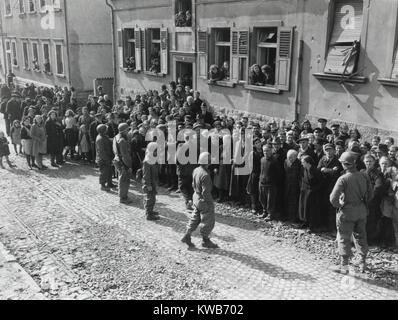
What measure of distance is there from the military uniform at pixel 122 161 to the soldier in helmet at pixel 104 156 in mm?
775

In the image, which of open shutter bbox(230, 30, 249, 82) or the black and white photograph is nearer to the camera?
the black and white photograph

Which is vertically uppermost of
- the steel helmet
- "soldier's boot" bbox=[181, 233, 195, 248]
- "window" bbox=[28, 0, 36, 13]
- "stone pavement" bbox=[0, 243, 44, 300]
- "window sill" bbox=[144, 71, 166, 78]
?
"window" bbox=[28, 0, 36, 13]

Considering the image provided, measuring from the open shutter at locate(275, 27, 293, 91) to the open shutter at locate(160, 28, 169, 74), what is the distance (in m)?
6.28

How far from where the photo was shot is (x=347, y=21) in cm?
1137

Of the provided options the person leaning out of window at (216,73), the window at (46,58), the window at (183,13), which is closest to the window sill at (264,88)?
the person leaning out of window at (216,73)

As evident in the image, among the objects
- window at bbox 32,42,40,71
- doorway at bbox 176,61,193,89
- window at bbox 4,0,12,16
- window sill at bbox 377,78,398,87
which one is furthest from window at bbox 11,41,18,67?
window sill at bbox 377,78,398,87

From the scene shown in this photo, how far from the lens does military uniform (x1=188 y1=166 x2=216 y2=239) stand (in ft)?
25.3

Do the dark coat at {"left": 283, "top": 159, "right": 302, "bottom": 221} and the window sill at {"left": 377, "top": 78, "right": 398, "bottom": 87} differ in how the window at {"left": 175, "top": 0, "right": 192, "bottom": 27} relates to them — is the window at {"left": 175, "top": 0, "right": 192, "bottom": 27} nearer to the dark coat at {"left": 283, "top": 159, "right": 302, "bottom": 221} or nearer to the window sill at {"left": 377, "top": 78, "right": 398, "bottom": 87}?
the window sill at {"left": 377, "top": 78, "right": 398, "bottom": 87}

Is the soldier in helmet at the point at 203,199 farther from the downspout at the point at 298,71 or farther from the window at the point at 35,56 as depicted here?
the window at the point at 35,56

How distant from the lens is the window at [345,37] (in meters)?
11.1

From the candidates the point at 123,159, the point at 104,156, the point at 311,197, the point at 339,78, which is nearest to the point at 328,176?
the point at 311,197
